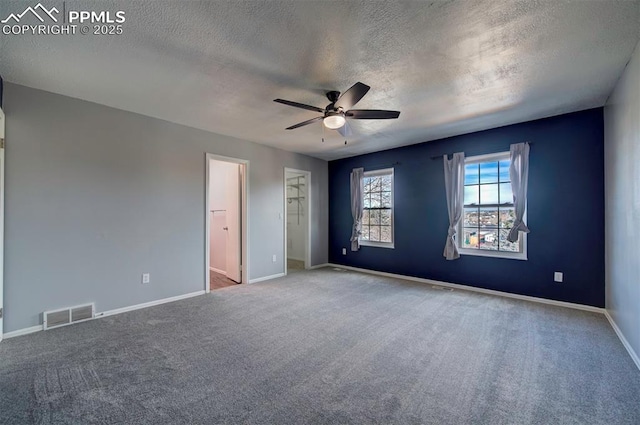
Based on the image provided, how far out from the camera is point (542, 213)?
3711mm

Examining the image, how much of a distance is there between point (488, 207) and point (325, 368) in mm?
3569

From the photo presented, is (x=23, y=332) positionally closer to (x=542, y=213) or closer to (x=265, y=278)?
(x=265, y=278)

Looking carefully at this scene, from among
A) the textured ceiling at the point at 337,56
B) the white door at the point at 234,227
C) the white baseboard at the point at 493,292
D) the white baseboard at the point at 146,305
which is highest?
the textured ceiling at the point at 337,56

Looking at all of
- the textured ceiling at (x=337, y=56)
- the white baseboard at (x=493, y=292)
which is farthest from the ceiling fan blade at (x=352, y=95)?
the white baseboard at (x=493, y=292)

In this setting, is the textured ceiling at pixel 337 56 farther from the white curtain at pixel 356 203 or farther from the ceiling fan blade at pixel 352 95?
the white curtain at pixel 356 203

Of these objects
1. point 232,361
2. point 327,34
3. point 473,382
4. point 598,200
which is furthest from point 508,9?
point 232,361

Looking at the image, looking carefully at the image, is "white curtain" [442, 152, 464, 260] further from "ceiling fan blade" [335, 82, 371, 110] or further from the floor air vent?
the floor air vent

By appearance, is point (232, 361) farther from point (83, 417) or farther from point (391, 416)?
point (391, 416)

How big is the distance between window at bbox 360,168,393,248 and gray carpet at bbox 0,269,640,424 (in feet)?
7.24

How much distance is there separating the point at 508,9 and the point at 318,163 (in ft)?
15.3

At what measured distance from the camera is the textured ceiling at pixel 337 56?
1.78 metres

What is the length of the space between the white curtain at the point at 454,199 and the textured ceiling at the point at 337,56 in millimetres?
1017

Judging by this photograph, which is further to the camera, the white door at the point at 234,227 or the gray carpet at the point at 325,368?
the white door at the point at 234,227

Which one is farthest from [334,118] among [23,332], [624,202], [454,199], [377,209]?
[23,332]
